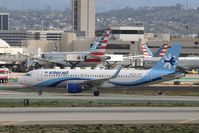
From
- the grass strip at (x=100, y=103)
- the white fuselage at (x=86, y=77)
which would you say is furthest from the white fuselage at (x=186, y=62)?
the grass strip at (x=100, y=103)

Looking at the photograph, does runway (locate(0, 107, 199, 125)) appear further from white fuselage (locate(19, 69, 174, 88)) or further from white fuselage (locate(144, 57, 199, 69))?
white fuselage (locate(144, 57, 199, 69))

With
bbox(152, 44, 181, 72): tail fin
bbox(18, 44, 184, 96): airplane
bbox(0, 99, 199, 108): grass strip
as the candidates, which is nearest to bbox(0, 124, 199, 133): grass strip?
bbox(0, 99, 199, 108): grass strip

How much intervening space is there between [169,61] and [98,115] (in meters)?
32.5

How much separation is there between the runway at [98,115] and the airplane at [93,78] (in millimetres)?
21087

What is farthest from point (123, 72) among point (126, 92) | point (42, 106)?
point (42, 106)

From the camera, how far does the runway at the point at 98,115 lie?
42.4 m

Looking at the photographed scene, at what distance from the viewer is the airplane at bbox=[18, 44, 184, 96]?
2881 inches

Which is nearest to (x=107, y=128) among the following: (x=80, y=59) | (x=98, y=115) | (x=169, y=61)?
(x=98, y=115)

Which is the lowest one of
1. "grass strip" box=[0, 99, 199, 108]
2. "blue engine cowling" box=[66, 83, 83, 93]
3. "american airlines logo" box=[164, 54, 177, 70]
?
"grass strip" box=[0, 99, 199, 108]

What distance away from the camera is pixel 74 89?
236 ft

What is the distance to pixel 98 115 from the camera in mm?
46250

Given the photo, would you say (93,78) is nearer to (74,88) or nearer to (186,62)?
(74,88)

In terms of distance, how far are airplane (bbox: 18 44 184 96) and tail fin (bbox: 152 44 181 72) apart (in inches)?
6.6

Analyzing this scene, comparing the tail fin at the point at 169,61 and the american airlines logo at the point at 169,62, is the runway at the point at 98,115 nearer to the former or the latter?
the tail fin at the point at 169,61
